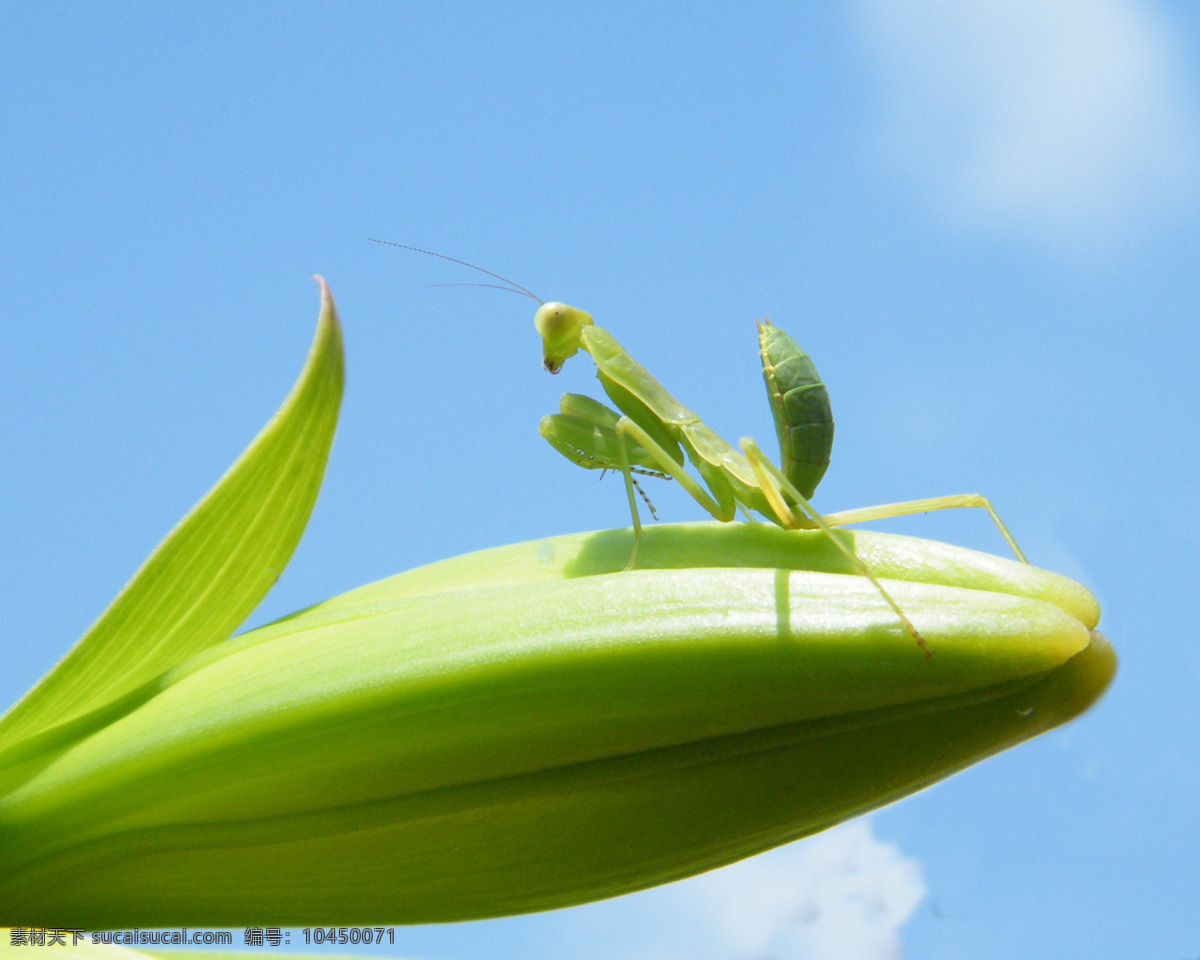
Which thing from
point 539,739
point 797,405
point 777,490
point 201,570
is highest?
point 797,405

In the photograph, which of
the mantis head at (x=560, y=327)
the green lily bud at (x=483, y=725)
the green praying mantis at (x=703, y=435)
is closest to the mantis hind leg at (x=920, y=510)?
the green praying mantis at (x=703, y=435)

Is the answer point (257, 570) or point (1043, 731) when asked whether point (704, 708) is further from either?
point (257, 570)

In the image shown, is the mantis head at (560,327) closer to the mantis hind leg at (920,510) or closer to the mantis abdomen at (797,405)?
the mantis abdomen at (797,405)

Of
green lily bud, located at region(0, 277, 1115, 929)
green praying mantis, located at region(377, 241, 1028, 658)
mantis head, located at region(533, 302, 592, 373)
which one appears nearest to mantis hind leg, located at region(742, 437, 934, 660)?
green praying mantis, located at region(377, 241, 1028, 658)

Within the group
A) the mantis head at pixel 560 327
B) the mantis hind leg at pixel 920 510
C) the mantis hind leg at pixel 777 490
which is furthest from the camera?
the mantis head at pixel 560 327

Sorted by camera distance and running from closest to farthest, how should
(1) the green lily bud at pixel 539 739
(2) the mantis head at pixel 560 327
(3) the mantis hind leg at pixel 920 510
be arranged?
1. (1) the green lily bud at pixel 539 739
2. (3) the mantis hind leg at pixel 920 510
3. (2) the mantis head at pixel 560 327

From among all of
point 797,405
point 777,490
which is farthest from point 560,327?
point 777,490

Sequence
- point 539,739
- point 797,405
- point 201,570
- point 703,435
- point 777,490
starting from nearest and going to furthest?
point 539,739, point 201,570, point 777,490, point 797,405, point 703,435

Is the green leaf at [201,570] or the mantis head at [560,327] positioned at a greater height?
the mantis head at [560,327]

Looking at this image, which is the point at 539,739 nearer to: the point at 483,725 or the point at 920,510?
the point at 483,725
